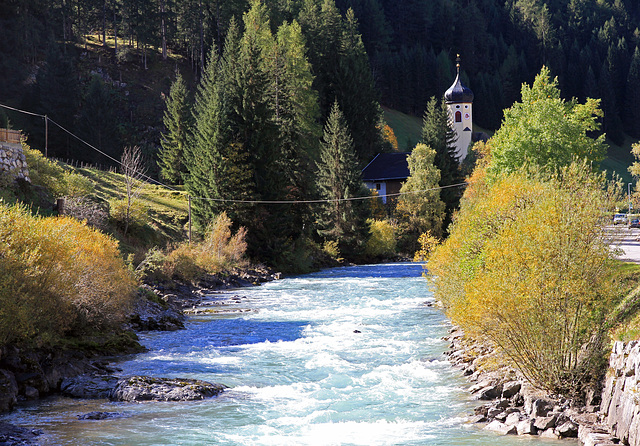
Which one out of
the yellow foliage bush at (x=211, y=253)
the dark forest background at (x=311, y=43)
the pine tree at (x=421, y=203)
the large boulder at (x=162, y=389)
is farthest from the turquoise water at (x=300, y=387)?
the dark forest background at (x=311, y=43)

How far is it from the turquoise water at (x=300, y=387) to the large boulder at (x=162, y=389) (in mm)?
371

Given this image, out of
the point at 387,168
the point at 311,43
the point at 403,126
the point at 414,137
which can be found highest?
the point at 311,43

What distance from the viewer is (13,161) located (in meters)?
37.5

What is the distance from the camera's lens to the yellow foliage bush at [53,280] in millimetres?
17734

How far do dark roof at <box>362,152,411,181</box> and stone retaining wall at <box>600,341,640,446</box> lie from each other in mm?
66065

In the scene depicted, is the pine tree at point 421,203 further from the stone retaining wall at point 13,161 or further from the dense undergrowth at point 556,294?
the dense undergrowth at point 556,294

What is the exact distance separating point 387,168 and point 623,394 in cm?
7132

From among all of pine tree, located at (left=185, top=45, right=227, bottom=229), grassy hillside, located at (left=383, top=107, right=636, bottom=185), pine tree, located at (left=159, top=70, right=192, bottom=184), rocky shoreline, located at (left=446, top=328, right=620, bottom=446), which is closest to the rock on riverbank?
rocky shoreline, located at (left=446, top=328, right=620, bottom=446)

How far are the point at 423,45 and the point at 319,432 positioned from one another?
478 ft

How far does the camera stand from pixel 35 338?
18875 millimetres

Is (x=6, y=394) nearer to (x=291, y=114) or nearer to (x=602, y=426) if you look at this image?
(x=602, y=426)

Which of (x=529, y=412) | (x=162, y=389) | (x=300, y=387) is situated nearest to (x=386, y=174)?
(x=300, y=387)

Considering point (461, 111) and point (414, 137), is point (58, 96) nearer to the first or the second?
point (461, 111)

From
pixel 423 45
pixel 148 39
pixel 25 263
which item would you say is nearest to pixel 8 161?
pixel 25 263
